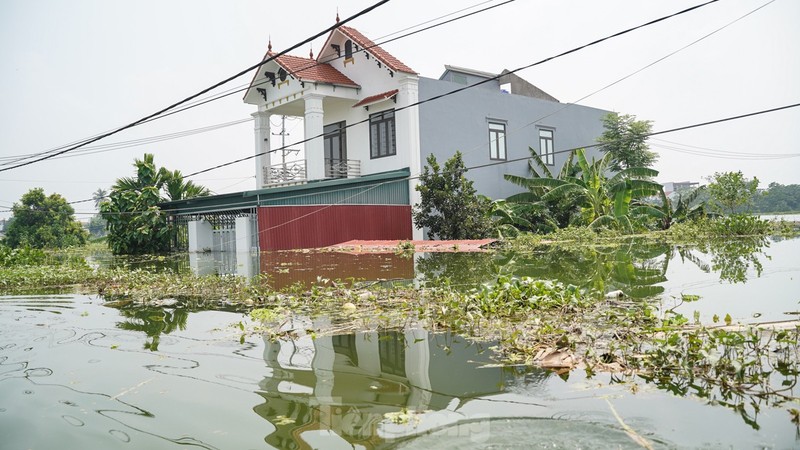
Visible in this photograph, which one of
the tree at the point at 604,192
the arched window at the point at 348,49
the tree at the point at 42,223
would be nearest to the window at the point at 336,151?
the arched window at the point at 348,49

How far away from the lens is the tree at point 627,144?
97.7 feet

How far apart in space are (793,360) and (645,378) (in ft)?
3.65

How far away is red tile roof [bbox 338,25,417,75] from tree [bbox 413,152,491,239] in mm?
3677

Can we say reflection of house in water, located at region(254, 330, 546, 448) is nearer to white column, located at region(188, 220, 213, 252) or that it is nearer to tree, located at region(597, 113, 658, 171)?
white column, located at region(188, 220, 213, 252)

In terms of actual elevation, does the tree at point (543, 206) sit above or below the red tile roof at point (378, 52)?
below

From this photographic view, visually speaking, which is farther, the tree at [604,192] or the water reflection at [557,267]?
the tree at [604,192]

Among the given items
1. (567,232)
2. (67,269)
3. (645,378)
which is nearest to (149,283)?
(67,269)

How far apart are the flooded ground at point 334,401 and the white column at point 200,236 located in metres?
19.8

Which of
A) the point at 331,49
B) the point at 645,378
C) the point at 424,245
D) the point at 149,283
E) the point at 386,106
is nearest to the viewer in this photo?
the point at 645,378

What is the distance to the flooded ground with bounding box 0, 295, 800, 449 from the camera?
2.97 meters

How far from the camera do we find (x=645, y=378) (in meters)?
3.74

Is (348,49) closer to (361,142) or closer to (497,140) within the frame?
(361,142)

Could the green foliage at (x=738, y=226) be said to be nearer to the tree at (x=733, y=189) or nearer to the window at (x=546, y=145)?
the tree at (x=733, y=189)

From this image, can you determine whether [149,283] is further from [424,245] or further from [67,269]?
[424,245]
